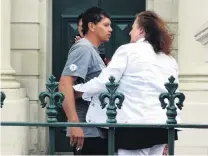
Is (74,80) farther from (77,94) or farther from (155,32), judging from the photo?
(155,32)

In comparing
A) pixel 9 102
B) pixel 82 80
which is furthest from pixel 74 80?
pixel 9 102

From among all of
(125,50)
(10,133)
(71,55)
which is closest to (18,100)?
(10,133)

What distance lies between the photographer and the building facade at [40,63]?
24.0ft

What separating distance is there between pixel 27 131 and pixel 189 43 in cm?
238

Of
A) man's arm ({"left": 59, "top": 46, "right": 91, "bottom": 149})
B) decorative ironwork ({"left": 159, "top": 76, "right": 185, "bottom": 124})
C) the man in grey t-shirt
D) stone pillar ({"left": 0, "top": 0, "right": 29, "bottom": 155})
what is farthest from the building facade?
decorative ironwork ({"left": 159, "top": 76, "right": 185, "bottom": 124})

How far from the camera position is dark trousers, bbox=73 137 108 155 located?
4211 millimetres

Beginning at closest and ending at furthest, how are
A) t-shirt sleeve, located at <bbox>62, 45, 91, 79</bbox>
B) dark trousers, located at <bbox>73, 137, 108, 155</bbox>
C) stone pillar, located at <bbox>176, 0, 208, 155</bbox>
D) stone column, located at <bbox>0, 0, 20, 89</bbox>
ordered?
dark trousers, located at <bbox>73, 137, 108, 155</bbox>
t-shirt sleeve, located at <bbox>62, 45, 91, 79</bbox>
stone pillar, located at <bbox>176, 0, 208, 155</bbox>
stone column, located at <bbox>0, 0, 20, 89</bbox>

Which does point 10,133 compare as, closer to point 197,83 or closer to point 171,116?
point 197,83

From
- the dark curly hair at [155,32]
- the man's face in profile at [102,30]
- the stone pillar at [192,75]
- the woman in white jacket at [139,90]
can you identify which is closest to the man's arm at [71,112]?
the woman in white jacket at [139,90]

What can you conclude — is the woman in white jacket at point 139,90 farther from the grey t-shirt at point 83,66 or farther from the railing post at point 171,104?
the railing post at point 171,104

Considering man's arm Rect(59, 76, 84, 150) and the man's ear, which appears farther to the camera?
the man's ear

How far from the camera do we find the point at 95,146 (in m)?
4.23

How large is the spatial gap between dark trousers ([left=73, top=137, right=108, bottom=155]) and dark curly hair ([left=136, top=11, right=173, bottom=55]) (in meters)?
0.74

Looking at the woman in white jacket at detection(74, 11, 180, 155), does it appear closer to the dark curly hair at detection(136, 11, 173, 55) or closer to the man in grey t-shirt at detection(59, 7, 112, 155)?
the dark curly hair at detection(136, 11, 173, 55)
